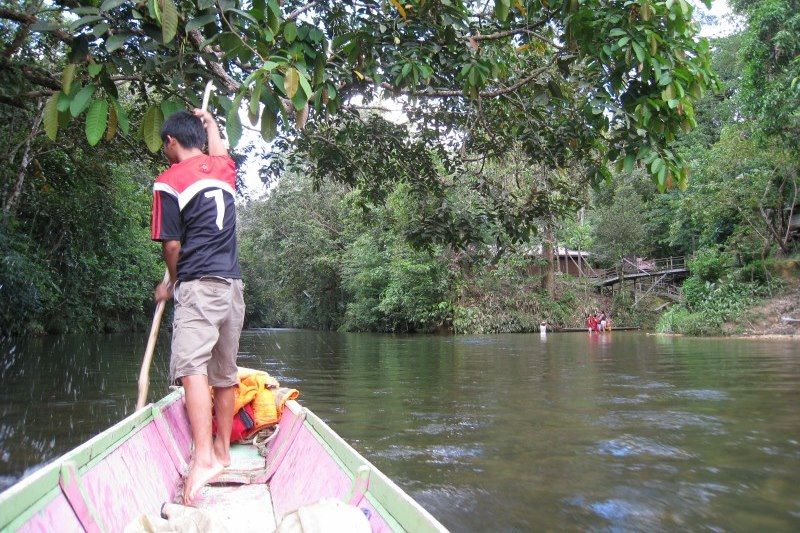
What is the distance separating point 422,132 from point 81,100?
210 inches

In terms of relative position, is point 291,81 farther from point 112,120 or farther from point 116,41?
point 112,120

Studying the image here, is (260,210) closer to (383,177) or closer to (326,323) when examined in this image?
(326,323)

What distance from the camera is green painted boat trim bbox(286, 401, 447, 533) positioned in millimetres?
1599

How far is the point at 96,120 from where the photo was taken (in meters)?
2.47

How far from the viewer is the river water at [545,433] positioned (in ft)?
12.6

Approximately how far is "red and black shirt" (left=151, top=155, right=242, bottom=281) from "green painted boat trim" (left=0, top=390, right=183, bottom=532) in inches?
33.4

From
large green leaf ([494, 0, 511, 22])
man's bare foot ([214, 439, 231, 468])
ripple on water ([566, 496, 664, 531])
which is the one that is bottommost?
ripple on water ([566, 496, 664, 531])

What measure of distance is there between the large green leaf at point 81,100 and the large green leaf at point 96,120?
35mm

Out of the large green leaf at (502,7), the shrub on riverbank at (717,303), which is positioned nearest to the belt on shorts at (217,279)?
the large green leaf at (502,7)

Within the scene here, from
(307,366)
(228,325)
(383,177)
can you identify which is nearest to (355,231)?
(307,366)

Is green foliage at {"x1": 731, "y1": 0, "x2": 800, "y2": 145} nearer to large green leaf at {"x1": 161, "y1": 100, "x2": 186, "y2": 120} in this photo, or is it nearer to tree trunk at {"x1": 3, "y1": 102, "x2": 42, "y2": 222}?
tree trunk at {"x1": 3, "y1": 102, "x2": 42, "y2": 222}

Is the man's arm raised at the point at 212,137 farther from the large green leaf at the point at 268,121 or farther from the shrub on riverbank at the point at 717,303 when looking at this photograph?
the shrub on riverbank at the point at 717,303

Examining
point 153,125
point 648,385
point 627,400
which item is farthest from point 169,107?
point 648,385

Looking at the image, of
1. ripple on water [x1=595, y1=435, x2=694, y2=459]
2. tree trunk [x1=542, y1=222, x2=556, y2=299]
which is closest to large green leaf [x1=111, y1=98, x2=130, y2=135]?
ripple on water [x1=595, y1=435, x2=694, y2=459]
